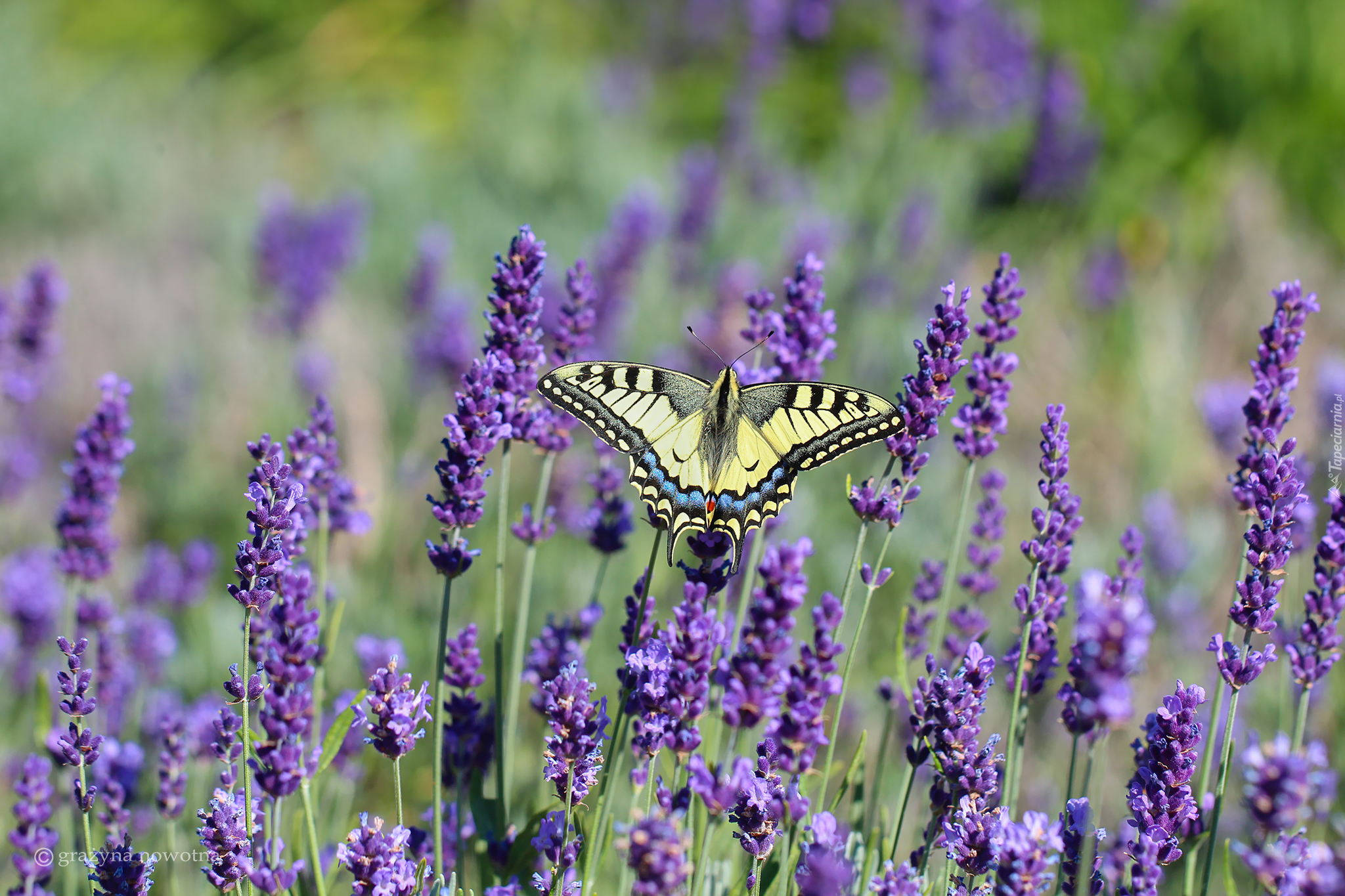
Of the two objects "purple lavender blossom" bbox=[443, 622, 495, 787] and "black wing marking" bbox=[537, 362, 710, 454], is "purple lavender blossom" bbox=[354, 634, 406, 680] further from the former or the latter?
"black wing marking" bbox=[537, 362, 710, 454]

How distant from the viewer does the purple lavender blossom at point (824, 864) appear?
95 centimetres

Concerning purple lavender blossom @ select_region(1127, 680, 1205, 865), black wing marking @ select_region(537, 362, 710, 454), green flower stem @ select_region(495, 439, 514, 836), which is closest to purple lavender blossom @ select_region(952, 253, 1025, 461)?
purple lavender blossom @ select_region(1127, 680, 1205, 865)

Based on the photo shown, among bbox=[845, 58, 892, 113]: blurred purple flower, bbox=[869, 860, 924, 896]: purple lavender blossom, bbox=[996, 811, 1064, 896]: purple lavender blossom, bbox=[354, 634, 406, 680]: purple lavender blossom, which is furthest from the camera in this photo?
bbox=[845, 58, 892, 113]: blurred purple flower

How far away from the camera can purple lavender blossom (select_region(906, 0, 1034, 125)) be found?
5.64m

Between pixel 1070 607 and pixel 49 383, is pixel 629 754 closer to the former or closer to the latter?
pixel 1070 607

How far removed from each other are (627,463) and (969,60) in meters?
3.83

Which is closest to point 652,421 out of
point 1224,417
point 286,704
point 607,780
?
point 607,780

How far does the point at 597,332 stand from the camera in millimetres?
3547

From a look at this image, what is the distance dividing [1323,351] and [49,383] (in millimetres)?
5067

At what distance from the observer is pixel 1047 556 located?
4.71ft

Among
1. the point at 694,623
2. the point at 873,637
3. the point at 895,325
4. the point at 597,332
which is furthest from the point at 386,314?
the point at 694,623

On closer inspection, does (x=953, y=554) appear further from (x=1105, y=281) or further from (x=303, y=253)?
(x=1105, y=281)

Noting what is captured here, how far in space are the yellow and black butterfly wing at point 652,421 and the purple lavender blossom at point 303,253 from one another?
2056mm

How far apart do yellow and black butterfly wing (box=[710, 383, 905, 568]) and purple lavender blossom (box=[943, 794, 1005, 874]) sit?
44cm
